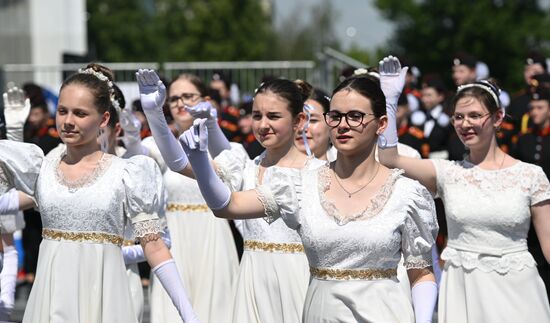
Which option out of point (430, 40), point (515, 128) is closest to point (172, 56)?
point (430, 40)

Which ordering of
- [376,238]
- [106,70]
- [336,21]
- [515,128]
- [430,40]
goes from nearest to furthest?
1. [376,238]
2. [106,70]
3. [515,128]
4. [430,40]
5. [336,21]

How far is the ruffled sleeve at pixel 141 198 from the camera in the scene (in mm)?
5703

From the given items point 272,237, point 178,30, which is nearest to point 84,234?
point 272,237

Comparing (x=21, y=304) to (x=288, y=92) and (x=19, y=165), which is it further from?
(x=19, y=165)

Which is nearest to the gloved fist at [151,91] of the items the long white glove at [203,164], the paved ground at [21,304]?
the long white glove at [203,164]

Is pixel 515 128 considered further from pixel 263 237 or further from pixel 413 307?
pixel 413 307

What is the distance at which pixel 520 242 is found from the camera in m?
6.72

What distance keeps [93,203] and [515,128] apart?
6388 millimetres

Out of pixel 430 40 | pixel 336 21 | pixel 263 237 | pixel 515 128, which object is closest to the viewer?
pixel 263 237

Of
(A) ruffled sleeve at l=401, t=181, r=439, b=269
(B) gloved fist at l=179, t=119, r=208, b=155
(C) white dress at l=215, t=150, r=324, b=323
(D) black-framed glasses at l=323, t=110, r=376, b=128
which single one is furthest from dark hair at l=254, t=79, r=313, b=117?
(B) gloved fist at l=179, t=119, r=208, b=155

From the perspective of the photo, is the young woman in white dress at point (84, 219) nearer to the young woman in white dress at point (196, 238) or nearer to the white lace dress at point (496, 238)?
the white lace dress at point (496, 238)

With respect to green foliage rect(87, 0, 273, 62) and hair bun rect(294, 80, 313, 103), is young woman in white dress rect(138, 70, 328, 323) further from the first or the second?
green foliage rect(87, 0, 273, 62)

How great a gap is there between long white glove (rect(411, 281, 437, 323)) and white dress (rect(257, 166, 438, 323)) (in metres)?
0.04

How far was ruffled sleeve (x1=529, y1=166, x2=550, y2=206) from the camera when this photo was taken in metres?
6.60
